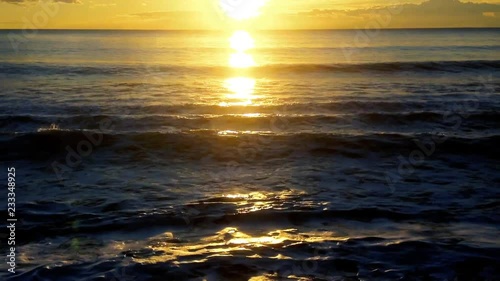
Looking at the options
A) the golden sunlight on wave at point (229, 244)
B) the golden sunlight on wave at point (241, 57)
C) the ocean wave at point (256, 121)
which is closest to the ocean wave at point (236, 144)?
the ocean wave at point (256, 121)

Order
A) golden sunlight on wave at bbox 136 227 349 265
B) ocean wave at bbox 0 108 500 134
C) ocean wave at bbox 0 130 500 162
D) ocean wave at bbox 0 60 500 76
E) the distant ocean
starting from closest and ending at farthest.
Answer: the distant ocean < golden sunlight on wave at bbox 136 227 349 265 < ocean wave at bbox 0 130 500 162 < ocean wave at bbox 0 108 500 134 < ocean wave at bbox 0 60 500 76

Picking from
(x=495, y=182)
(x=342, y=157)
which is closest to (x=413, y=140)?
(x=342, y=157)

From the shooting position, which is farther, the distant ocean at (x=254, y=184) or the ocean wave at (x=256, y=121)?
the ocean wave at (x=256, y=121)

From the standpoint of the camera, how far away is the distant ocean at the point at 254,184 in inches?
302

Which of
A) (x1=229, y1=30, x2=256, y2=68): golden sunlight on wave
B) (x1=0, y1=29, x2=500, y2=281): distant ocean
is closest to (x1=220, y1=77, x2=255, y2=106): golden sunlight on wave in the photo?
(x1=0, y1=29, x2=500, y2=281): distant ocean

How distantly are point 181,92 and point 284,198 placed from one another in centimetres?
1750

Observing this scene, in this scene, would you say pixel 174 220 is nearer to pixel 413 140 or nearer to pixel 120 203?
pixel 120 203

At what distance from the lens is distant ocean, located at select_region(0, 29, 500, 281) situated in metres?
7.67

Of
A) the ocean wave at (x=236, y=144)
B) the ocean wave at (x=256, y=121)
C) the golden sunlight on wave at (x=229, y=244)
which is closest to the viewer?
the golden sunlight on wave at (x=229, y=244)

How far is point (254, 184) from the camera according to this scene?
11.9m

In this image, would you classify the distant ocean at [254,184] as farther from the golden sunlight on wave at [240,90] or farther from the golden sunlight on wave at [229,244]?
the golden sunlight on wave at [240,90]

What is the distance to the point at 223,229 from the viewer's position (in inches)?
356

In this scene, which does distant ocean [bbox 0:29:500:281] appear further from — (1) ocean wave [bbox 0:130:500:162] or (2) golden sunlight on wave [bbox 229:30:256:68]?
(2) golden sunlight on wave [bbox 229:30:256:68]

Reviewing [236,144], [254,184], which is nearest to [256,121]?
[236,144]
